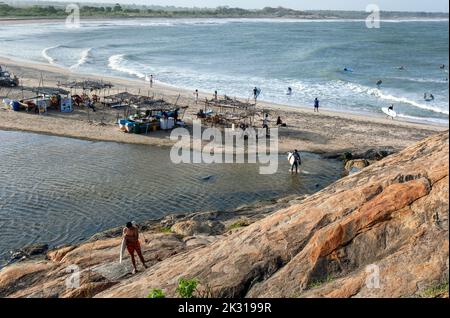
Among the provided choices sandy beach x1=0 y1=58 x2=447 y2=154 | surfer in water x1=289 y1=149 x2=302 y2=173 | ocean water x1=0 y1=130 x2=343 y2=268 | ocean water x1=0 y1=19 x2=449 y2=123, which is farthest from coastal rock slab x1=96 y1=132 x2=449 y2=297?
ocean water x1=0 y1=19 x2=449 y2=123

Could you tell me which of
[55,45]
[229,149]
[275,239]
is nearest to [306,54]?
[55,45]

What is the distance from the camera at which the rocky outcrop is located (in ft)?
28.6

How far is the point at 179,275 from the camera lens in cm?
1052

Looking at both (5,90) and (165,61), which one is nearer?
(5,90)

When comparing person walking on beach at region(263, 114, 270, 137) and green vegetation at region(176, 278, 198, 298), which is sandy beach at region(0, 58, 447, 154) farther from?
green vegetation at region(176, 278, 198, 298)

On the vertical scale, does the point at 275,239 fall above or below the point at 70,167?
above

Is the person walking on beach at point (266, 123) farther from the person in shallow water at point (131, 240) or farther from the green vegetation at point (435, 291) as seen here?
the green vegetation at point (435, 291)

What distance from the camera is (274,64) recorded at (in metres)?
67.4

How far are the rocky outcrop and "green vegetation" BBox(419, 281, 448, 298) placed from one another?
0.07 ft

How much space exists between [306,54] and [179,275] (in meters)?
70.3

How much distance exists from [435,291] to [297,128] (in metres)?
26.1

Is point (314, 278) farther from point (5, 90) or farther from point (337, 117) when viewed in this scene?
point (5, 90)

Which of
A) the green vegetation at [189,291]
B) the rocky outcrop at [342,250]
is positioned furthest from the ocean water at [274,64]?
the green vegetation at [189,291]

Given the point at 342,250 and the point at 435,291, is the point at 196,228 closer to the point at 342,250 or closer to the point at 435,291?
the point at 342,250
